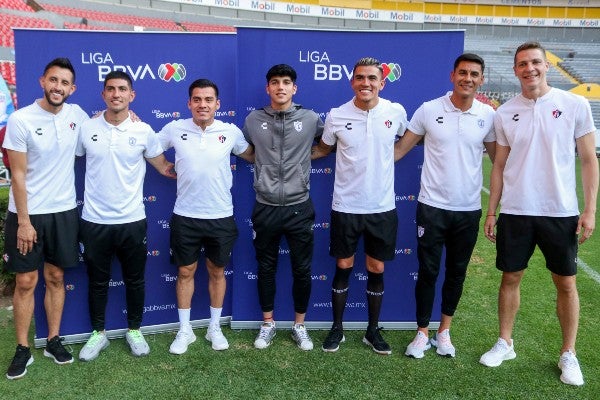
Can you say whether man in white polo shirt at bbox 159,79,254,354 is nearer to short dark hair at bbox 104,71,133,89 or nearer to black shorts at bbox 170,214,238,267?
black shorts at bbox 170,214,238,267

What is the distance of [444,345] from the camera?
3.36m

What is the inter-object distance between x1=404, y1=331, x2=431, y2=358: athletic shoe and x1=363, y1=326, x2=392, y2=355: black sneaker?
0.14 metres

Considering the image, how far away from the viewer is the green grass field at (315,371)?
9.46 feet

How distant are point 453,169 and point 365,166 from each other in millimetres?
573

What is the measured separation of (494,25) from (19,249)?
3429 cm

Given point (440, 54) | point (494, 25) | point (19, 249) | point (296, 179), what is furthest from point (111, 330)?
point (494, 25)

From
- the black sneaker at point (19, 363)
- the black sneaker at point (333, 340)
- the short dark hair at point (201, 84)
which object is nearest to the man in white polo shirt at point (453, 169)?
the black sneaker at point (333, 340)

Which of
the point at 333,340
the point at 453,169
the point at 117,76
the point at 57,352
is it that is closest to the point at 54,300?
the point at 57,352

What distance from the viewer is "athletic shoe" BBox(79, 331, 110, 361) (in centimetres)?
325

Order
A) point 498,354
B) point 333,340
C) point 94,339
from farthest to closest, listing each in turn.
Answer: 1. point 333,340
2. point 94,339
3. point 498,354

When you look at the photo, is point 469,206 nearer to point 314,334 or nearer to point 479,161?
point 479,161

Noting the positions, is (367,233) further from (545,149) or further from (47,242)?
(47,242)

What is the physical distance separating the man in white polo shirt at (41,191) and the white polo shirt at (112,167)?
0.30 ft

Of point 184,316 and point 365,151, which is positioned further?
point 184,316
